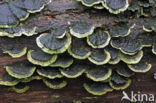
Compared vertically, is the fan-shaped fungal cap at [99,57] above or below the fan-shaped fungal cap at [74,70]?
above

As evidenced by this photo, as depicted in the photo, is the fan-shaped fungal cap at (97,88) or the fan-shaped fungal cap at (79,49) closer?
the fan-shaped fungal cap at (79,49)

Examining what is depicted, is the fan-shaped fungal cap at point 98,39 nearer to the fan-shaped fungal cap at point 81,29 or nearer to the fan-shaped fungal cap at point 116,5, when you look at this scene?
the fan-shaped fungal cap at point 81,29

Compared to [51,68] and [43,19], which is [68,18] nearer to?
[43,19]

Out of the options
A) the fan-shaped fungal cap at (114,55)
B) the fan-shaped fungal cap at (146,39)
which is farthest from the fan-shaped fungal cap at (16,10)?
the fan-shaped fungal cap at (146,39)

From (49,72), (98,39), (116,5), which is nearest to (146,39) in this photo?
(116,5)

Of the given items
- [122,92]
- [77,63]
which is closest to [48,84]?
[77,63]

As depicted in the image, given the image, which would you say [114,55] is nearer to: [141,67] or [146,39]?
[141,67]
